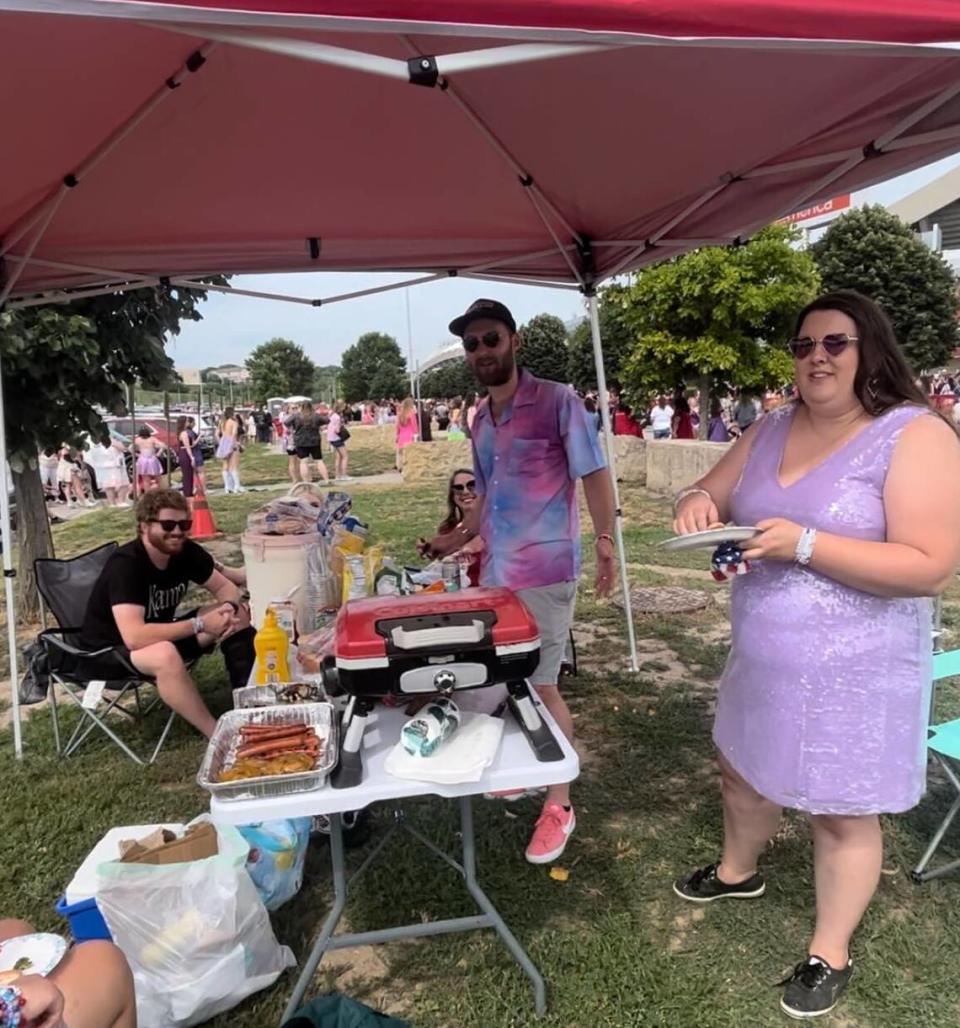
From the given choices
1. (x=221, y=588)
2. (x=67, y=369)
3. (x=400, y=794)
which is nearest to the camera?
(x=400, y=794)

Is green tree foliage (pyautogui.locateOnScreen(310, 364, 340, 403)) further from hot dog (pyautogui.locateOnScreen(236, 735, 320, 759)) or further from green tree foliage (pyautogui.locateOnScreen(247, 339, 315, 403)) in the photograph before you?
hot dog (pyautogui.locateOnScreen(236, 735, 320, 759))

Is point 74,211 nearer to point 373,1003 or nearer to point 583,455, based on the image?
point 583,455

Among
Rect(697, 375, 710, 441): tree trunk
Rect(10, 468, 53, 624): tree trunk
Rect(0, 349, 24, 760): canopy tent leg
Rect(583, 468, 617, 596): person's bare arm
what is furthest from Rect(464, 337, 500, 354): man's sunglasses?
Rect(697, 375, 710, 441): tree trunk

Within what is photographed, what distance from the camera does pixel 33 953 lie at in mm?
1577

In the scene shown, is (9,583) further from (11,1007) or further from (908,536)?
(908,536)

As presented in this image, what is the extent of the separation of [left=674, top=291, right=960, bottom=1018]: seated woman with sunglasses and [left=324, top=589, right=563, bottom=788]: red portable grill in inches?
24.5

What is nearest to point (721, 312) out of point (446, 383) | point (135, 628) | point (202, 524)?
point (202, 524)

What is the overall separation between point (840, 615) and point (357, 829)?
76.9 inches

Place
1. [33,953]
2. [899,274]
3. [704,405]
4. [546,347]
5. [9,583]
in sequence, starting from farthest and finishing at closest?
[546,347] → [899,274] → [704,405] → [9,583] → [33,953]

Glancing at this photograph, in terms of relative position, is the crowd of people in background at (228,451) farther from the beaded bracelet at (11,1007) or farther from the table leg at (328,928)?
the beaded bracelet at (11,1007)

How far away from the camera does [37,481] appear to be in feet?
19.0

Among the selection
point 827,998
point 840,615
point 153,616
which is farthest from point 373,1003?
point 153,616

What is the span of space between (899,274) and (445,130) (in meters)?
20.8

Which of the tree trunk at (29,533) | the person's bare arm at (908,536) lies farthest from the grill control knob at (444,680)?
the tree trunk at (29,533)
